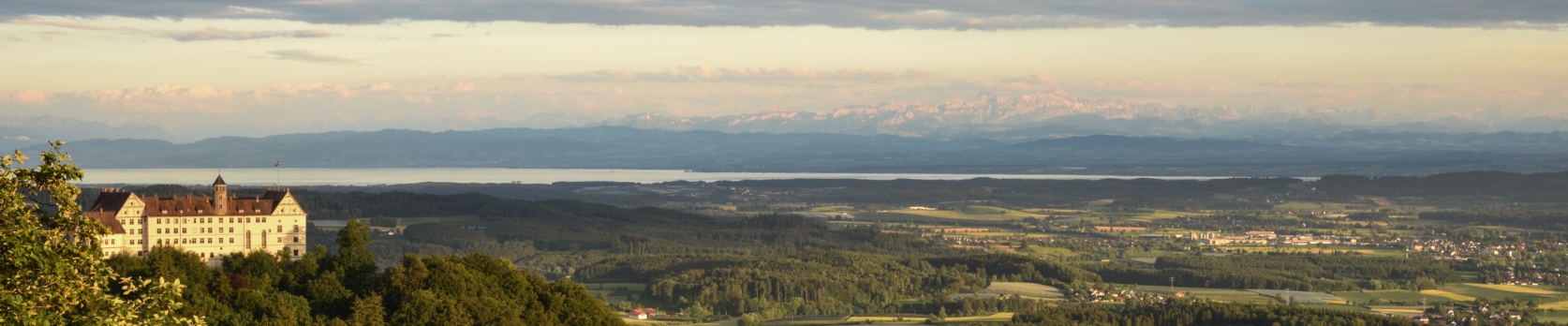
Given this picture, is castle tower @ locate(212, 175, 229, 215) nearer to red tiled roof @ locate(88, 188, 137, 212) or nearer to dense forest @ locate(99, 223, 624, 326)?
red tiled roof @ locate(88, 188, 137, 212)

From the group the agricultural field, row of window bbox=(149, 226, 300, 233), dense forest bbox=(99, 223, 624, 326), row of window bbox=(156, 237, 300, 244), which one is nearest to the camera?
dense forest bbox=(99, 223, 624, 326)

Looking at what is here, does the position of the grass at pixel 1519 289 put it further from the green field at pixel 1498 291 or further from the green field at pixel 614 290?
the green field at pixel 614 290

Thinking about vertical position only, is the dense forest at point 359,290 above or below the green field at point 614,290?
above

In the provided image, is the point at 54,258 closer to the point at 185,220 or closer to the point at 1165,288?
the point at 185,220

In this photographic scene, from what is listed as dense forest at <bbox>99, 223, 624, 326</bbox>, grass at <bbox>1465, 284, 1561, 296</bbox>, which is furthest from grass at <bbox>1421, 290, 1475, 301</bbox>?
dense forest at <bbox>99, 223, 624, 326</bbox>

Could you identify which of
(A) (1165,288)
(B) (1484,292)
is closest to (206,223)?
(A) (1165,288)

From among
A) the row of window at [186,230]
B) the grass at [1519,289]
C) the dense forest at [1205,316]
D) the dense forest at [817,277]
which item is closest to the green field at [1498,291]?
the grass at [1519,289]
